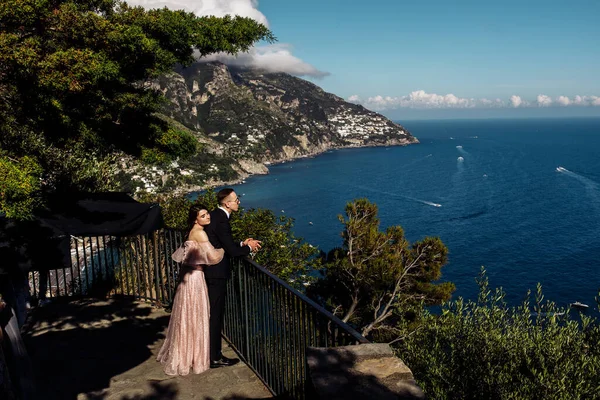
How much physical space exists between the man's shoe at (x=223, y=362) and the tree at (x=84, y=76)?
9.02 feet

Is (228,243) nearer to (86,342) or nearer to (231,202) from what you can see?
(231,202)

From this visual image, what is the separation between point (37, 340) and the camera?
6676 mm

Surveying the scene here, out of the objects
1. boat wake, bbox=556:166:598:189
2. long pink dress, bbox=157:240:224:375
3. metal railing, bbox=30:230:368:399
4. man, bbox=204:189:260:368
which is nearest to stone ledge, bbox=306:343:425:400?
metal railing, bbox=30:230:368:399

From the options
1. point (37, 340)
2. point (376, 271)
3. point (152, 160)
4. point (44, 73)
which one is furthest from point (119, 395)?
point (376, 271)

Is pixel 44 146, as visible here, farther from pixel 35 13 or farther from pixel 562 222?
pixel 562 222

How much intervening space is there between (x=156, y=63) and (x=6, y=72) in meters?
3.97

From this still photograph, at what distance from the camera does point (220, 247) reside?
5297 mm

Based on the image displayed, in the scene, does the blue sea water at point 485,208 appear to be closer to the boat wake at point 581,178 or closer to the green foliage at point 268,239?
the boat wake at point 581,178

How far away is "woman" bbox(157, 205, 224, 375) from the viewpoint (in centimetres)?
518

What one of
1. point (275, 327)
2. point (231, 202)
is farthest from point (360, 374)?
point (231, 202)

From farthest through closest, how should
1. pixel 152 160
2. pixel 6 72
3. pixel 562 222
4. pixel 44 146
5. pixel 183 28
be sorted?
pixel 562 222 < pixel 44 146 < pixel 152 160 < pixel 183 28 < pixel 6 72

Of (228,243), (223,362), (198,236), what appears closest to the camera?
(228,243)

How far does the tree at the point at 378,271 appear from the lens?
2558 cm

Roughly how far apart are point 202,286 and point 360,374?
2937 mm
